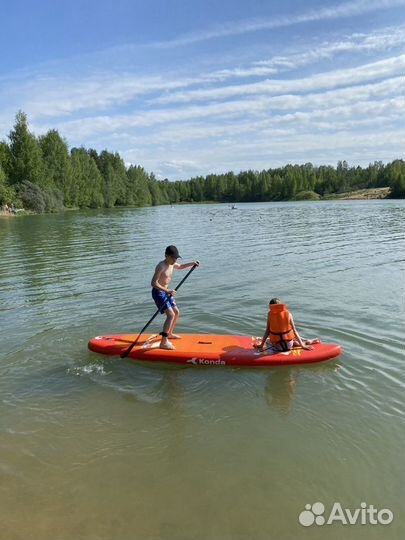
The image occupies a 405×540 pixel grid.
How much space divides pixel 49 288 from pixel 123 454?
40.6 feet

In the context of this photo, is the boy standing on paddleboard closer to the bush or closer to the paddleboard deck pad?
the paddleboard deck pad

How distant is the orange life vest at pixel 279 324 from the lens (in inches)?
390

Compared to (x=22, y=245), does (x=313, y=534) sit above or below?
below

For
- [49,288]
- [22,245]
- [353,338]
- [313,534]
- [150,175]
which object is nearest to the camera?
[313,534]

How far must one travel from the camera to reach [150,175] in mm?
168125

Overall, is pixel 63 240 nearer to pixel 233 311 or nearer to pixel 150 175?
pixel 233 311

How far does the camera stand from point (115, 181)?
118 meters

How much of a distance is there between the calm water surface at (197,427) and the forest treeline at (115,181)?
6259cm

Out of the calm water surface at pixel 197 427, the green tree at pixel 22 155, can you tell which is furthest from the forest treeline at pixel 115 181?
the calm water surface at pixel 197 427

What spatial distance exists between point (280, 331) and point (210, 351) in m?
1.60

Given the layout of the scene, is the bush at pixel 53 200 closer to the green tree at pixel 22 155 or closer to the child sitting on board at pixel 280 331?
the green tree at pixel 22 155

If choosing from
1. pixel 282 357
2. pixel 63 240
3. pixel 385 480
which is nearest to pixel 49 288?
pixel 282 357

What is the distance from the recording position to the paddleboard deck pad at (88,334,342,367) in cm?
977

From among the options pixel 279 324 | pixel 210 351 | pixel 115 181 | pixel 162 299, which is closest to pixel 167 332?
pixel 162 299
